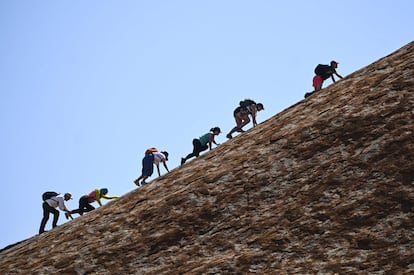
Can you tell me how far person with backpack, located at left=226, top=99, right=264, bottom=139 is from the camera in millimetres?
25281

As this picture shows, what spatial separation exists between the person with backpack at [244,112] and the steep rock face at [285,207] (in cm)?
512

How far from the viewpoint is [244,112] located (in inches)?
1021

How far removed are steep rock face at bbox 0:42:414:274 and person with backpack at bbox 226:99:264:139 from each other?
5.12 m

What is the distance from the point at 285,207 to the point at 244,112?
1255 centimetres

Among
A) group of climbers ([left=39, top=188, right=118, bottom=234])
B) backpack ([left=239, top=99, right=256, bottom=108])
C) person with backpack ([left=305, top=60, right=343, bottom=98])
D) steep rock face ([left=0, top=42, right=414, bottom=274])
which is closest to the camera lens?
steep rock face ([left=0, top=42, right=414, bottom=274])

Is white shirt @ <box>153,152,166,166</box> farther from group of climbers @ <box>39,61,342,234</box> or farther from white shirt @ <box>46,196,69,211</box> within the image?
white shirt @ <box>46,196,69,211</box>

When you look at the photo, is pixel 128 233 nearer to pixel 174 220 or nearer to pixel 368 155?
pixel 174 220

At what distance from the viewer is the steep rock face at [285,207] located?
11680mm

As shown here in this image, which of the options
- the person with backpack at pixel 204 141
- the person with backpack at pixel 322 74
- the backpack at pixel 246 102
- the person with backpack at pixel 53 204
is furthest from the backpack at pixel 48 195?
the person with backpack at pixel 322 74

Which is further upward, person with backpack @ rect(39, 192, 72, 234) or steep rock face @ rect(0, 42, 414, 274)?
person with backpack @ rect(39, 192, 72, 234)

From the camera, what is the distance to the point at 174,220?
607 inches

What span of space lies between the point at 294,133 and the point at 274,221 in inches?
184

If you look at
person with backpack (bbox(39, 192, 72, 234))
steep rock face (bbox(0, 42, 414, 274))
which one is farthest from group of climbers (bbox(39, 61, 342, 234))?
steep rock face (bbox(0, 42, 414, 274))

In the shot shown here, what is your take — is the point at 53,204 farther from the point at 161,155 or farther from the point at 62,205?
the point at 161,155
